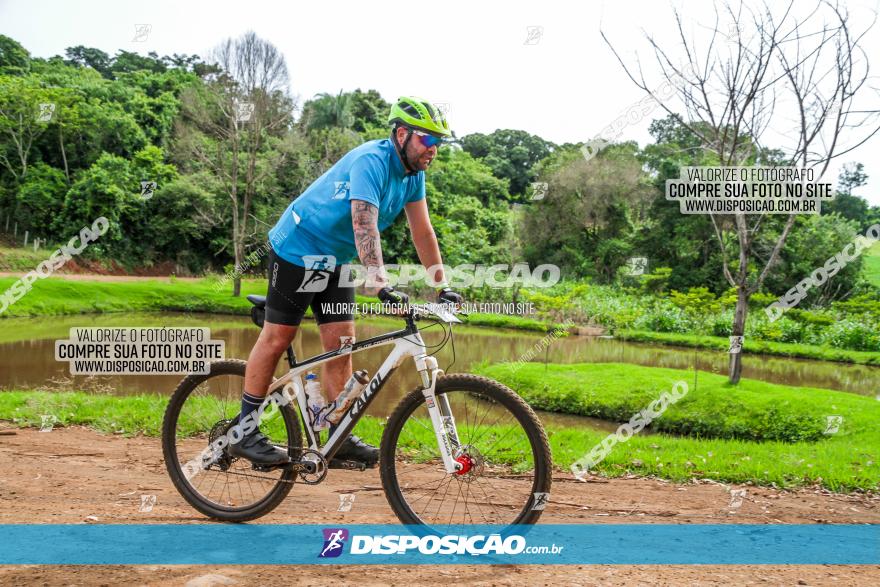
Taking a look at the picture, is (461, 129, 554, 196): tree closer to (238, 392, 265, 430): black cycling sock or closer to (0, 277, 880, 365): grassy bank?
(0, 277, 880, 365): grassy bank

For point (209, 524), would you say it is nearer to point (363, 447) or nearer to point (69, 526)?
point (69, 526)

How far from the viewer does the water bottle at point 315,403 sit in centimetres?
375

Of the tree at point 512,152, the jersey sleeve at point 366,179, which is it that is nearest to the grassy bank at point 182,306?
the jersey sleeve at point 366,179

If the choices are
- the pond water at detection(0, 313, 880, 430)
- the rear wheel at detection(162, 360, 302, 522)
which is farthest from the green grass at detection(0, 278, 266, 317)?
the rear wheel at detection(162, 360, 302, 522)

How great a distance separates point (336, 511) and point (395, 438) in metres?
0.88

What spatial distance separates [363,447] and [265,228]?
28485 millimetres

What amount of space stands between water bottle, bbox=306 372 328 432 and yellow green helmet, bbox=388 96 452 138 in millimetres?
1526

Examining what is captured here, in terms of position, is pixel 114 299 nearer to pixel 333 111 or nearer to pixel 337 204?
pixel 333 111

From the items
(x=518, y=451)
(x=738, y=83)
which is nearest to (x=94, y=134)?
(x=738, y=83)

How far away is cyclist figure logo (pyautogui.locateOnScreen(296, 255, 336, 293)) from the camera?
366 cm

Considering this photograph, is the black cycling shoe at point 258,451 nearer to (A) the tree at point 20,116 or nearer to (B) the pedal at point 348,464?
(B) the pedal at point 348,464

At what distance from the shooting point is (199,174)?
109 ft

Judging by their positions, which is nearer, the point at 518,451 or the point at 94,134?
the point at 518,451

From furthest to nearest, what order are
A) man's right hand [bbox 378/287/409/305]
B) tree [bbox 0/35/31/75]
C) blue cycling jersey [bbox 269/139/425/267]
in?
tree [bbox 0/35/31/75] → blue cycling jersey [bbox 269/139/425/267] → man's right hand [bbox 378/287/409/305]
